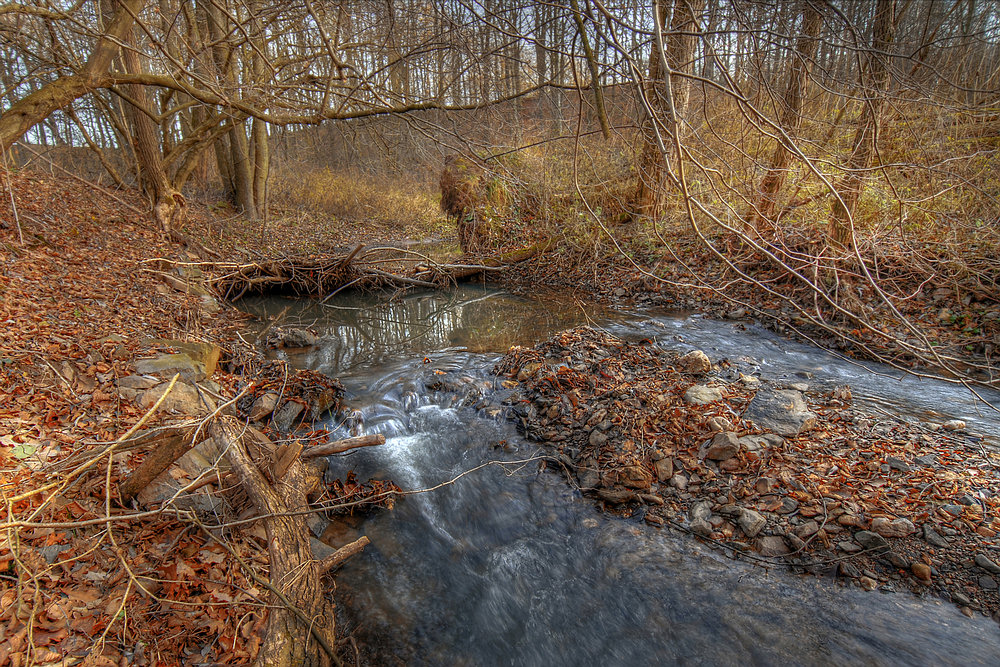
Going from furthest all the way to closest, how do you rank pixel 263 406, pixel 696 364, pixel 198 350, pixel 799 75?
pixel 198 350 → pixel 696 364 → pixel 263 406 → pixel 799 75

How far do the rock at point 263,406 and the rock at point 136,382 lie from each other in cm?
92

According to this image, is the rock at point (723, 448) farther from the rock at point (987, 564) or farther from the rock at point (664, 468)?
the rock at point (987, 564)

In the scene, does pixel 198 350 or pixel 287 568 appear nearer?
pixel 287 568

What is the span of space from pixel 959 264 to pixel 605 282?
5.50m

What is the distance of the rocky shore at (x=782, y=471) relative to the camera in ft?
10.9

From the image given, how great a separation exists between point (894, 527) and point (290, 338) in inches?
299

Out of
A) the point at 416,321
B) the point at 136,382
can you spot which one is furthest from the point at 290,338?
the point at 136,382

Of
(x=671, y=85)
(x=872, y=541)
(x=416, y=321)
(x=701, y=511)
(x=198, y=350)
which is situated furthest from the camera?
(x=416, y=321)

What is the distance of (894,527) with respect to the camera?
135 inches

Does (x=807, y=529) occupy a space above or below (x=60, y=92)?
below

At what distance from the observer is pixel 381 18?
12.8 feet

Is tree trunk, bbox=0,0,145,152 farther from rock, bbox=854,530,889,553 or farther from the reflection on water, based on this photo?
rock, bbox=854,530,889,553

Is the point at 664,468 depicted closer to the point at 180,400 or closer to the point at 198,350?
the point at 180,400

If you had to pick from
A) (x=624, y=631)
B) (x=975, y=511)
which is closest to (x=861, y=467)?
Result: (x=975, y=511)
